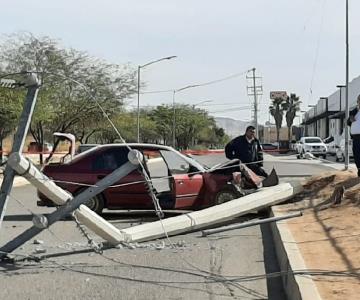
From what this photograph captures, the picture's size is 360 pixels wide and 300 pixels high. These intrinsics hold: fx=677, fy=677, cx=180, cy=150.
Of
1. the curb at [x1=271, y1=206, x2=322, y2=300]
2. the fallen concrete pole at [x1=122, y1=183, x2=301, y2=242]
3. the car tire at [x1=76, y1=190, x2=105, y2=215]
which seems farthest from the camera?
the car tire at [x1=76, y1=190, x2=105, y2=215]

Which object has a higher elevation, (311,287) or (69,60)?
(69,60)

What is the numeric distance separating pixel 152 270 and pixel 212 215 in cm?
325

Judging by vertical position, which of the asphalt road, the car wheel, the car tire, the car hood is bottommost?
the asphalt road

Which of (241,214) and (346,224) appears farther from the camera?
(241,214)

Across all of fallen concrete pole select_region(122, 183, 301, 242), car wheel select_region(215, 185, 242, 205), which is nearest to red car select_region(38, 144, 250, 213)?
car wheel select_region(215, 185, 242, 205)

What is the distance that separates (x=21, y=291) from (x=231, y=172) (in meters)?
7.05

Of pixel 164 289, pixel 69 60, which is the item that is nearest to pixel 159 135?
pixel 69 60

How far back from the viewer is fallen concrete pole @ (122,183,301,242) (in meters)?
10.1

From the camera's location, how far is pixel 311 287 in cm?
624

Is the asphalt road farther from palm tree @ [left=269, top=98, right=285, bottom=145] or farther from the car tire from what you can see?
palm tree @ [left=269, top=98, right=285, bottom=145]

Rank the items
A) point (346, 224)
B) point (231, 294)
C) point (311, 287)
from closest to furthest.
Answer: point (311, 287) < point (231, 294) < point (346, 224)

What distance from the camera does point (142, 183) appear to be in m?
13.1

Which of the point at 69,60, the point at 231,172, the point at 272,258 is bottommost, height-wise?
the point at 272,258

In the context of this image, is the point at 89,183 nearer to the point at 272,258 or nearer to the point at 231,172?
the point at 231,172
